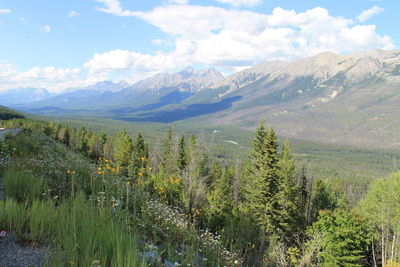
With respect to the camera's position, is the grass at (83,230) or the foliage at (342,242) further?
the foliage at (342,242)

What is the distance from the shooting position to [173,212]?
6324 mm

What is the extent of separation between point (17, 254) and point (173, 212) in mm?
4052

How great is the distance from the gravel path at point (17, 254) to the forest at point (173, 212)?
11 centimetres

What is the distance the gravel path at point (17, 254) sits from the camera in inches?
93.6

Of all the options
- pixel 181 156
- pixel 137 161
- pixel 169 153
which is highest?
pixel 137 161

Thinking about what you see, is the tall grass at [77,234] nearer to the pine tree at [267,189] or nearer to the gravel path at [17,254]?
the gravel path at [17,254]

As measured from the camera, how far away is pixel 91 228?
2.39m

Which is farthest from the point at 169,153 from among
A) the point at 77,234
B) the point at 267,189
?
the point at 77,234

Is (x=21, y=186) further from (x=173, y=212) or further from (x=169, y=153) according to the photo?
(x=169, y=153)

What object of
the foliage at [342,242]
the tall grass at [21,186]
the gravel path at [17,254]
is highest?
the tall grass at [21,186]

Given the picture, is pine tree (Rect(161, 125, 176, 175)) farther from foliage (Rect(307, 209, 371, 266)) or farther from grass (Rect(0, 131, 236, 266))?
grass (Rect(0, 131, 236, 266))

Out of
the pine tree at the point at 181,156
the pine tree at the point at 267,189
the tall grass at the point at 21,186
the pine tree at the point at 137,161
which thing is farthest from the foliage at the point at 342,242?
the pine tree at the point at 181,156

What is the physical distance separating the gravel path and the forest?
4.4 inches

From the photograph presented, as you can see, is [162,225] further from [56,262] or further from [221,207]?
[221,207]
